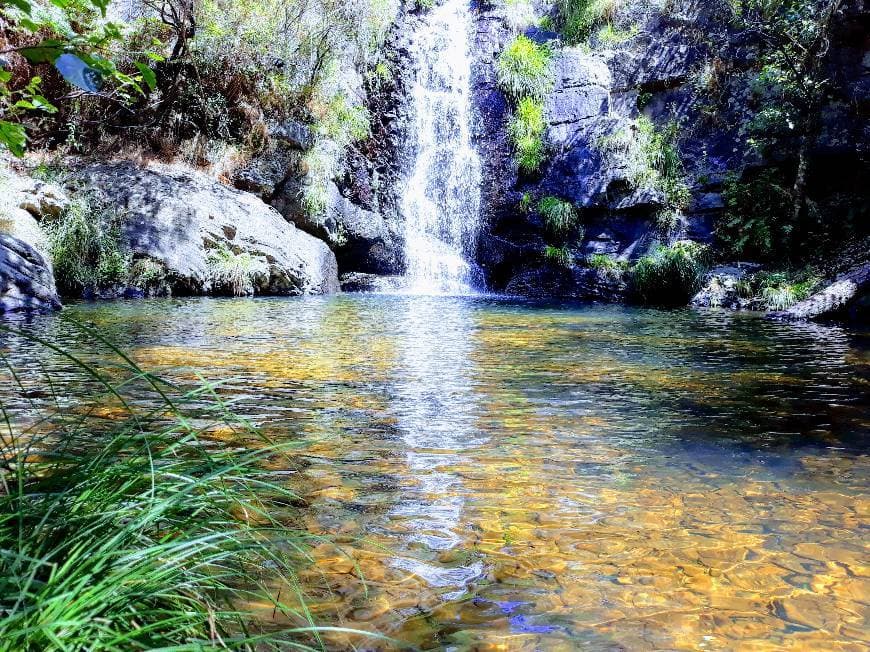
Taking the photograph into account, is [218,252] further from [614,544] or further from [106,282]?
[614,544]

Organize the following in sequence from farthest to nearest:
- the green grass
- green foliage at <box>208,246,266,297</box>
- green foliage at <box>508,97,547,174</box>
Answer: green foliage at <box>508,97,547,174</box>, green foliage at <box>208,246,266,297</box>, the green grass

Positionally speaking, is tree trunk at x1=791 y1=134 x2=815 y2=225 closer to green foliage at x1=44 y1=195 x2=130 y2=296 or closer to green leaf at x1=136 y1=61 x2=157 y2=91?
green foliage at x1=44 y1=195 x2=130 y2=296

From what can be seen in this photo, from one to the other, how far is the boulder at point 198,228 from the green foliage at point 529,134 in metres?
5.84

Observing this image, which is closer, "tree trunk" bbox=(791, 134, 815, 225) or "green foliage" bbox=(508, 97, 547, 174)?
"tree trunk" bbox=(791, 134, 815, 225)

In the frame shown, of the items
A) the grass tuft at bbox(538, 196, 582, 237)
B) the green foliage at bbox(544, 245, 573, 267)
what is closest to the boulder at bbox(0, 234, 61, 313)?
the green foliage at bbox(544, 245, 573, 267)

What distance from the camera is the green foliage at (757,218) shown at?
1301cm

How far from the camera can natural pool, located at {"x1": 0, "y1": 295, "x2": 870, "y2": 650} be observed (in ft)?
5.89

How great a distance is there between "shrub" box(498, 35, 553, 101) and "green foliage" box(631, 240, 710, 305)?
595 centimetres

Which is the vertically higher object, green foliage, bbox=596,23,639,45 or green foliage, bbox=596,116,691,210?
green foliage, bbox=596,23,639,45

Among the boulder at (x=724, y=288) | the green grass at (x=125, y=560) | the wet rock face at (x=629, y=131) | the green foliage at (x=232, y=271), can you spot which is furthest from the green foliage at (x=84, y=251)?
the boulder at (x=724, y=288)

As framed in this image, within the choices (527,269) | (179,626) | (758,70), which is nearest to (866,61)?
(758,70)

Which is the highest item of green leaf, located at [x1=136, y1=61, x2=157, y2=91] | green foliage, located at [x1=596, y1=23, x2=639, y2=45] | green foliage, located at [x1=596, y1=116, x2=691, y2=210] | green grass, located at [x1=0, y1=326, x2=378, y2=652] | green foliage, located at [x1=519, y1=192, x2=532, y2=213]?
green foliage, located at [x1=596, y1=23, x2=639, y2=45]

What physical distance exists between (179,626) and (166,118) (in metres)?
16.4

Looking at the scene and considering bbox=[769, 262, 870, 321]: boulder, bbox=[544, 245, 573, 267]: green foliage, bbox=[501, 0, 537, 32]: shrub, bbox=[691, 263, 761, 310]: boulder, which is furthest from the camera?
bbox=[501, 0, 537, 32]: shrub
